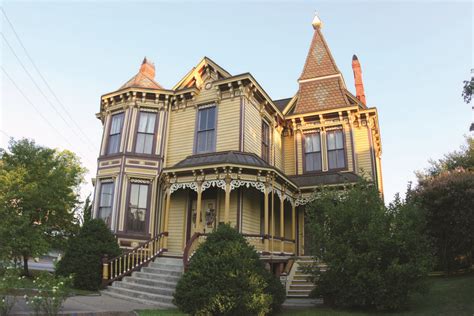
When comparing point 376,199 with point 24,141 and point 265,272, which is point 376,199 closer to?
point 265,272

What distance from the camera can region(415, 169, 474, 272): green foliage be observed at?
12.9 metres

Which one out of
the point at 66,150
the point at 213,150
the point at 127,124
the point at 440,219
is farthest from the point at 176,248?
the point at 66,150

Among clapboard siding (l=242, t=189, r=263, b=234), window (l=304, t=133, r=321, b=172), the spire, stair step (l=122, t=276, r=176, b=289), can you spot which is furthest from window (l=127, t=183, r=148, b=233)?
the spire

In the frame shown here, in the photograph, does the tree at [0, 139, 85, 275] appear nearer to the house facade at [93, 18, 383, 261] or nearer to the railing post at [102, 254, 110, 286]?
the house facade at [93, 18, 383, 261]

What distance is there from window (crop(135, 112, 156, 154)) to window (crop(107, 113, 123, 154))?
957mm

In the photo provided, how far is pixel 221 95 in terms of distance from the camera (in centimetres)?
1669

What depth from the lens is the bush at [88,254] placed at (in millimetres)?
12820

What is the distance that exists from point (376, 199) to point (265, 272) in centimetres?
397

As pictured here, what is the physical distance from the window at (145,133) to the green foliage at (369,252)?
30.0 ft

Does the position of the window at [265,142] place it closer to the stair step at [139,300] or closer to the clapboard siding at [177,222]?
the clapboard siding at [177,222]

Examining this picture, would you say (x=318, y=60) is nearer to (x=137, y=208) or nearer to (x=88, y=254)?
(x=137, y=208)

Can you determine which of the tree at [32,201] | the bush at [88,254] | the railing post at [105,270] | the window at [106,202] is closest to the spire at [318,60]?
the window at [106,202]

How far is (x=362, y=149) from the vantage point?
A: 17.9 meters

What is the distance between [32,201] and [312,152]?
12.8 meters
